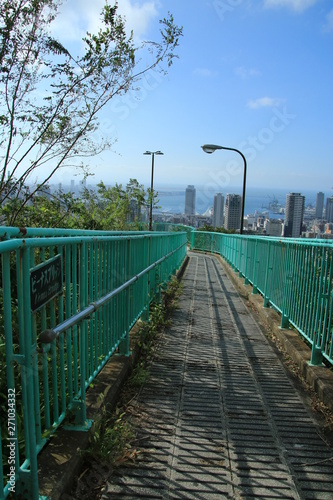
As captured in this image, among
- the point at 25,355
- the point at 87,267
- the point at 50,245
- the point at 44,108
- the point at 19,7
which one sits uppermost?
the point at 19,7

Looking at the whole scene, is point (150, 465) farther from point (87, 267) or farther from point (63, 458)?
point (87, 267)

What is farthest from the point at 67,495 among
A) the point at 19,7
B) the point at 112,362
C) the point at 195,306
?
the point at 19,7

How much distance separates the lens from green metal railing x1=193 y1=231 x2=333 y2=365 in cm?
381

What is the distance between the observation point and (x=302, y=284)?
4699mm

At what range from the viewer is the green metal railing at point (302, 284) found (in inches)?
150

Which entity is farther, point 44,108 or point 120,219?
point 120,219

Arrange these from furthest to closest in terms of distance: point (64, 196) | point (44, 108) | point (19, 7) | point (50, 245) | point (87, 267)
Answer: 1. point (64, 196)
2. point (44, 108)
3. point (19, 7)
4. point (87, 267)
5. point (50, 245)

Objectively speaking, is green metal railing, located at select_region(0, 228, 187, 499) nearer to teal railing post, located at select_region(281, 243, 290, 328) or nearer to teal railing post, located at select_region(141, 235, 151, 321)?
teal railing post, located at select_region(141, 235, 151, 321)

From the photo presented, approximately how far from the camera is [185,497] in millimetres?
2277

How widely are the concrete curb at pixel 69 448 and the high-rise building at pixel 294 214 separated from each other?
104ft

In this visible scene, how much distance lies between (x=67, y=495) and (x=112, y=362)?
5.85ft

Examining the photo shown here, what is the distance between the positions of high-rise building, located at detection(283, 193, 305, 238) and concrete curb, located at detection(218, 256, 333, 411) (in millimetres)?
27311

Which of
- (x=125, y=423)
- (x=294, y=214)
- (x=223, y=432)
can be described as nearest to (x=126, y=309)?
(x=125, y=423)

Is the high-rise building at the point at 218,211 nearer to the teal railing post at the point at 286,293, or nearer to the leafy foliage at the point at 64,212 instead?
the leafy foliage at the point at 64,212
